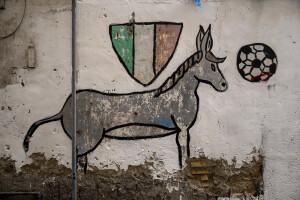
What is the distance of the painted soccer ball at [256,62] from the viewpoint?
375 centimetres

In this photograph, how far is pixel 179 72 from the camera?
3.79 m

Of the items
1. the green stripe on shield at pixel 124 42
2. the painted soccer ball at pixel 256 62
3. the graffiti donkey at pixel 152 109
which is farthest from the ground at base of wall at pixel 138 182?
Result: the green stripe on shield at pixel 124 42

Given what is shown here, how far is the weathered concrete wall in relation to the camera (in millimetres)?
3754

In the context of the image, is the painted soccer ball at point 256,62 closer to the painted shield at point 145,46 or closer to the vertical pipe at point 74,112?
the painted shield at point 145,46

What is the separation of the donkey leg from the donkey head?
2.36 feet

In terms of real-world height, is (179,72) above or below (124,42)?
below

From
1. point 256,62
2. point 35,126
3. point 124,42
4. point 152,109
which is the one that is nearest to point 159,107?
point 152,109

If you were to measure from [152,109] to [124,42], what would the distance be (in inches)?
36.4

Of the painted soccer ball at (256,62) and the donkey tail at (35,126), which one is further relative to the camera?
the donkey tail at (35,126)

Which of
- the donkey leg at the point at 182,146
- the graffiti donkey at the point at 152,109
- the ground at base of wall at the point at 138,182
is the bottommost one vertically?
the ground at base of wall at the point at 138,182

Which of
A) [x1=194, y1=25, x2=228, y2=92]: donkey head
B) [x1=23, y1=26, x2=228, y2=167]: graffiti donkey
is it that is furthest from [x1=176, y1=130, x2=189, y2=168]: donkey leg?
[x1=194, y1=25, x2=228, y2=92]: donkey head

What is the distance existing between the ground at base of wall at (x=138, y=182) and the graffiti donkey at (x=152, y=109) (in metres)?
0.31

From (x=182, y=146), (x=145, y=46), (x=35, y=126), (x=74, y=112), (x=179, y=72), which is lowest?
(x=182, y=146)

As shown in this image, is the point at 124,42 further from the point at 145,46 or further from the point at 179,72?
the point at 179,72
